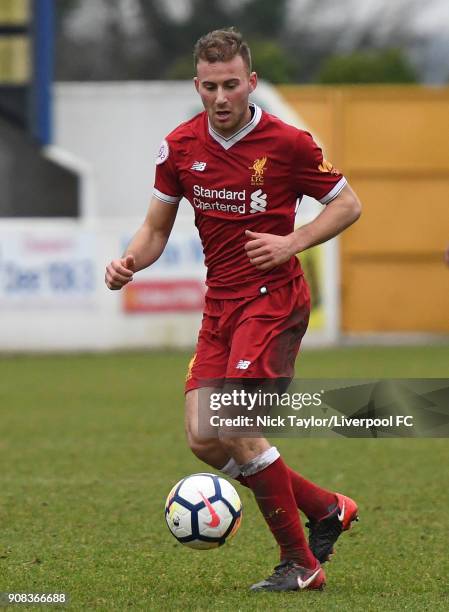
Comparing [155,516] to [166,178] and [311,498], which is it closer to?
[311,498]

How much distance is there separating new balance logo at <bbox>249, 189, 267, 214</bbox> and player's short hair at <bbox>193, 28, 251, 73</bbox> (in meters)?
0.46

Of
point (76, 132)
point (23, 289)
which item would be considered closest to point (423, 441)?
point (23, 289)

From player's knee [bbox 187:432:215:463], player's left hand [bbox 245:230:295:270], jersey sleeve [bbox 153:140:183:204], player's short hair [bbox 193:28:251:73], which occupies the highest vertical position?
player's short hair [bbox 193:28:251:73]

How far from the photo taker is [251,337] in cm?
497

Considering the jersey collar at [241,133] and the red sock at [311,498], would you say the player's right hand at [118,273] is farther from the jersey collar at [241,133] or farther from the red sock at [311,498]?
the red sock at [311,498]

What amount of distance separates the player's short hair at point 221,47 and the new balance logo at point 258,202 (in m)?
0.46

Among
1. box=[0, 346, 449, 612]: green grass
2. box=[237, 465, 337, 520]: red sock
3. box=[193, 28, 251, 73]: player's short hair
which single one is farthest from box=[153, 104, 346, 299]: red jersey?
box=[0, 346, 449, 612]: green grass

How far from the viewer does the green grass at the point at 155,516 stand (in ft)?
16.4

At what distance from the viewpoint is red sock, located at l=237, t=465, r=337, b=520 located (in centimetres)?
539

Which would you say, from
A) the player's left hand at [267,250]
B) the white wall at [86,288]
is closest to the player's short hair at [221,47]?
the player's left hand at [267,250]

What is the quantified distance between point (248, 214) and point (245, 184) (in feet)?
0.38

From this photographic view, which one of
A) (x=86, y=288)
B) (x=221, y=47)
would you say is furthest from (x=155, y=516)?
(x=86, y=288)

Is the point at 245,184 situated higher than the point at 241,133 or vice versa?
the point at 241,133

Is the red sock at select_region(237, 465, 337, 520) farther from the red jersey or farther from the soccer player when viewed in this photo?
the red jersey
